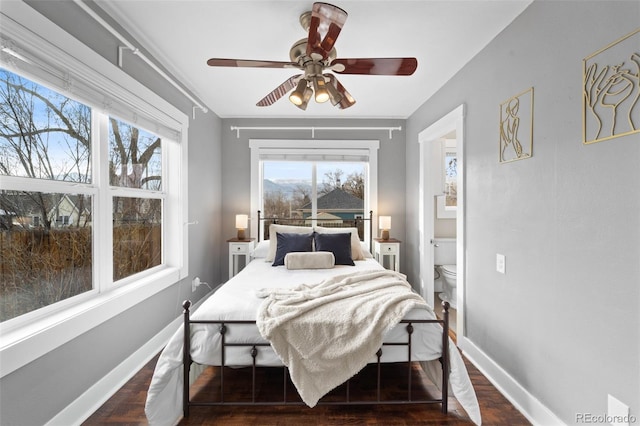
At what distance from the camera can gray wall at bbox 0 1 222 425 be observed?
1.47 m

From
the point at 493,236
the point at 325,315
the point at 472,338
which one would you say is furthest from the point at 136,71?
the point at 472,338

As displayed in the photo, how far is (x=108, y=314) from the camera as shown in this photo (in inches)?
77.3

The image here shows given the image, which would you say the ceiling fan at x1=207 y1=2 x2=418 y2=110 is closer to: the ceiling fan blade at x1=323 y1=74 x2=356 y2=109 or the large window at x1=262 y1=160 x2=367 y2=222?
the ceiling fan blade at x1=323 y1=74 x2=356 y2=109

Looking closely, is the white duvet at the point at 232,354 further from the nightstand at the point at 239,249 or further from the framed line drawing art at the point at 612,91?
the nightstand at the point at 239,249

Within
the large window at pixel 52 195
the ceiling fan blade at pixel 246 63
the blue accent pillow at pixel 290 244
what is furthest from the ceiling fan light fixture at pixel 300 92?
the blue accent pillow at pixel 290 244

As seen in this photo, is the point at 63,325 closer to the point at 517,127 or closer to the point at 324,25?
the point at 324,25

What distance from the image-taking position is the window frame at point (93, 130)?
1401 mm

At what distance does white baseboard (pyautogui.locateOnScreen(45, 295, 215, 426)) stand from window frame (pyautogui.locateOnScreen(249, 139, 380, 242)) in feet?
6.59

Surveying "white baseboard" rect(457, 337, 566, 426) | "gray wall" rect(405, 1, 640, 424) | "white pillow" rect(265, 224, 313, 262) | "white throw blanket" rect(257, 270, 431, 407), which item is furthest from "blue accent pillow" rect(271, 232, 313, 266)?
"white baseboard" rect(457, 337, 566, 426)

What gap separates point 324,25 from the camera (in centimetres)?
162

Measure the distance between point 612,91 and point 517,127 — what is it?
61cm

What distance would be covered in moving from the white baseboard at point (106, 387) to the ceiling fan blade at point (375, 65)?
2554 millimetres

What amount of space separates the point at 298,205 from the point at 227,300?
96.5 inches

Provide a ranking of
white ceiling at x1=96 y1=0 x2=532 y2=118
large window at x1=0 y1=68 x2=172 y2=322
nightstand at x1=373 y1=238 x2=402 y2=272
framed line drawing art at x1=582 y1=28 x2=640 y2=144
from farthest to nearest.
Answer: nightstand at x1=373 y1=238 x2=402 y2=272 → white ceiling at x1=96 y1=0 x2=532 y2=118 → large window at x1=0 y1=68 x2=172 y2=322 → framed line drawing art at x1=582 y1=28 x2=640 y2=144
